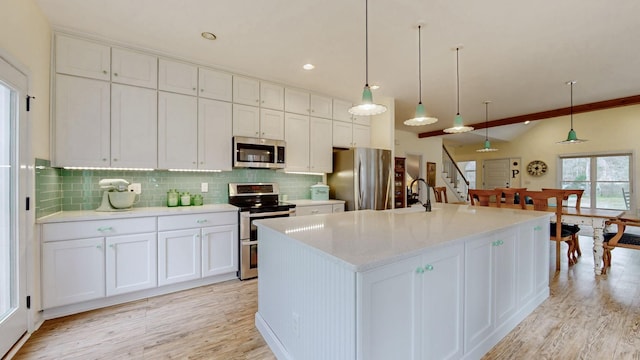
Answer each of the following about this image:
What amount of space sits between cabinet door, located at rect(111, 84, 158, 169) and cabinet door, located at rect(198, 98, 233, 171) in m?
0.48

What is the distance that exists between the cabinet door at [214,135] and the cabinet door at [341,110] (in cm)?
176

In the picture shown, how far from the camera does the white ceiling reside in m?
2.20

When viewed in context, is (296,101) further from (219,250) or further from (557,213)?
(557,213)

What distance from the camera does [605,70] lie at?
3447 mm

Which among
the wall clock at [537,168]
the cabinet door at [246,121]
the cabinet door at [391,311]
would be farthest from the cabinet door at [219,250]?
the wall clock at [537,168]

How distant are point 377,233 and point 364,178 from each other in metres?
2.50

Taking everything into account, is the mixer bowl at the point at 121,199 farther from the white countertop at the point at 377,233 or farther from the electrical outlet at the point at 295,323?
the electrical outlet at the point at 295,323

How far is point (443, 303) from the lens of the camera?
4.85 ft

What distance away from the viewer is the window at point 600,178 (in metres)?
6.74

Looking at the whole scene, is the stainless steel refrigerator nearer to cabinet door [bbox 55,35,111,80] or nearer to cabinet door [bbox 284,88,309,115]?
cabinet door [bbox 284,88,309,115]

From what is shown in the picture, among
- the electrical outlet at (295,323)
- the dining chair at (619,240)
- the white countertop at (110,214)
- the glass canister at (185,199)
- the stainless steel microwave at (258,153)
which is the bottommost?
the electrical outlet at (295,323)

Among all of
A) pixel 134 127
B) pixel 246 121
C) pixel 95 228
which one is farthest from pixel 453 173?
pixel 95 228

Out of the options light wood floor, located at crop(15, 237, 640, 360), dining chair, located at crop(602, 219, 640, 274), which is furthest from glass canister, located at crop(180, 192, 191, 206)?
dining chair, located at crop(602, 219, 640, 274)

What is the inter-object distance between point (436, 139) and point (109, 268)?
8.59m
